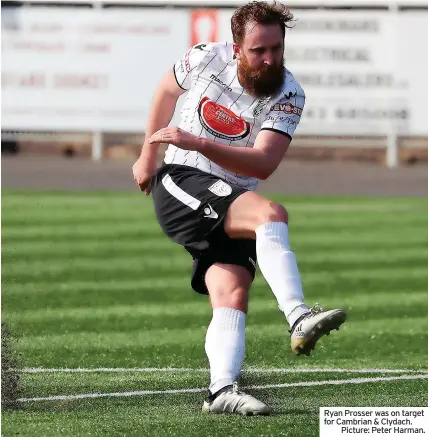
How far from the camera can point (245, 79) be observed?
6.05 meters

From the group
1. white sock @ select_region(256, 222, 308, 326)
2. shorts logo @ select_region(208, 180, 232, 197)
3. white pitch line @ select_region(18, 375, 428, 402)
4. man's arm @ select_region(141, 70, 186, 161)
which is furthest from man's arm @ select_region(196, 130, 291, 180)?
white pitch line @ select_region(18, 375, 428, 402)

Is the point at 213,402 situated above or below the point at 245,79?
below

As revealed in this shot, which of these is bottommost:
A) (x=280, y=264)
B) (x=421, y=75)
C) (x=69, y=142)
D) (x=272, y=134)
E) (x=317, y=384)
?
(x=69, y=142)

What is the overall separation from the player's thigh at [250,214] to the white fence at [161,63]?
1828cm

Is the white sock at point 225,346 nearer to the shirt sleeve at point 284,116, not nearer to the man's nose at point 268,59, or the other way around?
the shirt sleeve at point 284,116

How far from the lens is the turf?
239 inches

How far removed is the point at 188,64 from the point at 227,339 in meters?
1.24

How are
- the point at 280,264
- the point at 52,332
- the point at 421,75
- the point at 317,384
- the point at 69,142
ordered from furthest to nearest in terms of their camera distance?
the point at 69,142 < the point at 421,75 < the point at 52,332 < the point at 317,384 < the point at 280,264

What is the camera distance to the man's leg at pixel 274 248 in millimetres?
5715

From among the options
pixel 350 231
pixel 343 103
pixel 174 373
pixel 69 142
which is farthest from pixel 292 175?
pixel 174 373

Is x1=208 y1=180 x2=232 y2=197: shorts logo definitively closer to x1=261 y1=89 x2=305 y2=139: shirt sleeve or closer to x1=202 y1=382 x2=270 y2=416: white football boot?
x1=261 y1=89 x2=305 y2=139: shirt sleeve

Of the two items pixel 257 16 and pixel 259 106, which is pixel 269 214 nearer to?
pixel 259 106

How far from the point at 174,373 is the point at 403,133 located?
1747cm

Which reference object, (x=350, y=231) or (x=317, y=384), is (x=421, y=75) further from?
(x=317, y=384)
